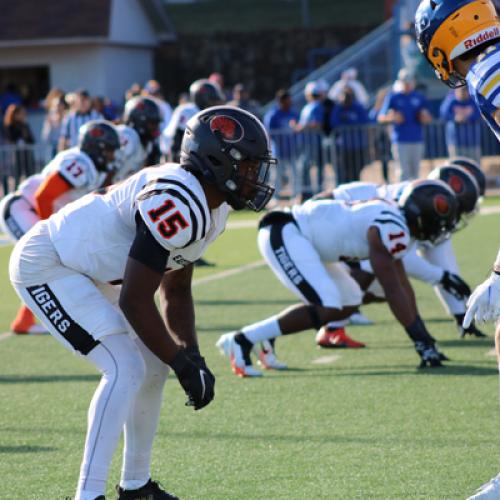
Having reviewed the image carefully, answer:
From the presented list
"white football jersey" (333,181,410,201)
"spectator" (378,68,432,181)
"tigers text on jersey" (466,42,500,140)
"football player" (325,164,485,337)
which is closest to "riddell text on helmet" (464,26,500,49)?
"tigers text on jersey" (466,42,500,140)

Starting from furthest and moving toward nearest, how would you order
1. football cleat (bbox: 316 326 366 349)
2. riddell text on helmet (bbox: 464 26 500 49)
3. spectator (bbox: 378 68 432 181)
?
spectator (bbox: 378 68 432 181) < football cleat (bbox: 316 326 366 349) < riddell text on helmet (bbox: 464 26 500 49)

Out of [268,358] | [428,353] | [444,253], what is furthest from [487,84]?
[444,253]

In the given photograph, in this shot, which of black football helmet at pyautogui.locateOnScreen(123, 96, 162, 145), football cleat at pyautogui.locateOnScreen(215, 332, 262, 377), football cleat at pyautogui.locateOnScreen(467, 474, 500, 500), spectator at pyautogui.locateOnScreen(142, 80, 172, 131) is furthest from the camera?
spectator at pyautogui.locateOnScreen(142, 80, 172, 131)

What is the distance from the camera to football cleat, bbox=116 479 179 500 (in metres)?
4.71

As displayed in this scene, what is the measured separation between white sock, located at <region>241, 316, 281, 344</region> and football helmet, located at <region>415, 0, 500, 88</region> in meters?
2.92

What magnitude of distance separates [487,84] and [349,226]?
3219 millimetres

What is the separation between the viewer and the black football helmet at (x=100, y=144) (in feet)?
29.3

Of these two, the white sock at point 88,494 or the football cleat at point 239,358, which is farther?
the football cleat at point 239,358

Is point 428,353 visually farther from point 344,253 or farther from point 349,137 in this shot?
point 349,137

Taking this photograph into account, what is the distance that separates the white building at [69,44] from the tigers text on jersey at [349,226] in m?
25.4

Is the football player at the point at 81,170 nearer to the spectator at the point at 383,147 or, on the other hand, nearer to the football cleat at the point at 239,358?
the football cleat at the point at 239,358

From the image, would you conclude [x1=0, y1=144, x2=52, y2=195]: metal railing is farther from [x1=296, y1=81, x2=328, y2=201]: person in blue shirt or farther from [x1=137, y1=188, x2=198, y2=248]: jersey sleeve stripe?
[x1=137, y1=188, x2=198, y2=248]: jersey sleeve stripe

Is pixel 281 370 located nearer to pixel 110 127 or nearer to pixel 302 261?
pixel 302 261

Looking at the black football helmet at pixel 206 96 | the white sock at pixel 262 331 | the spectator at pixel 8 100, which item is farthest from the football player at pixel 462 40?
the spectator at pixel 8 100
